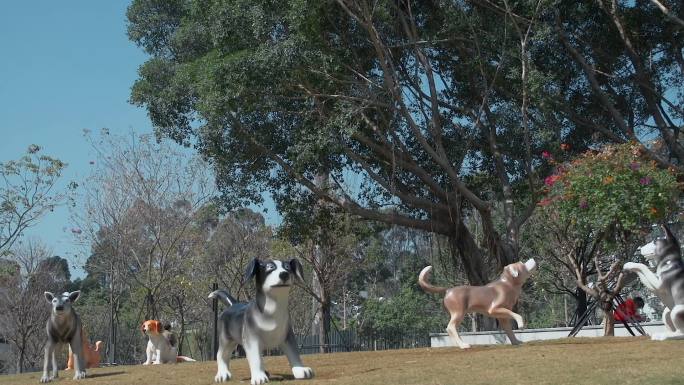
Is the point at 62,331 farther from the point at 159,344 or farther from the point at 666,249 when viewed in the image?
the point at 666,249

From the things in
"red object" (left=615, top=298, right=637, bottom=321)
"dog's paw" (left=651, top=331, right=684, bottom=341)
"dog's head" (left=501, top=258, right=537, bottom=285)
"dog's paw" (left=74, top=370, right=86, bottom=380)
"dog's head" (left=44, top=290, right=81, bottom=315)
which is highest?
"dog's head" (left=501, top=258, right=537, bottom=285)

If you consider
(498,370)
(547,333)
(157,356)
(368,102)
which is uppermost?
(368,102)

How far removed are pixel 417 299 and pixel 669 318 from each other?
123 ft

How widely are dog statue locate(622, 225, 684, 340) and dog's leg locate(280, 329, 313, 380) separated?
572 centimetres

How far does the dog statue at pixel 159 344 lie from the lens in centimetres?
1834

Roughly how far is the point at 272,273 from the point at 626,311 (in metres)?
11.5

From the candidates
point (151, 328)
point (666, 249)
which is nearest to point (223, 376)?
point (666, 249)

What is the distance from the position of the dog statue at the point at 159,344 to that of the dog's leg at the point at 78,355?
16.4 ft

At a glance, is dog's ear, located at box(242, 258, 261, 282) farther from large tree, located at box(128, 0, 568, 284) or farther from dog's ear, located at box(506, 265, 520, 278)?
large tree, located at box(128, 0, 568, 284)

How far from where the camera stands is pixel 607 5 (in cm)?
2142

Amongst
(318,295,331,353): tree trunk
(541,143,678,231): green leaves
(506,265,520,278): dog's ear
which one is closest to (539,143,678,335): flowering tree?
(541,143,678,231): green leaves

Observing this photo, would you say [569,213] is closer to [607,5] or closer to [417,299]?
[607,5]

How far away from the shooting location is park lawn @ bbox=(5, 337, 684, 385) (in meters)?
8.80

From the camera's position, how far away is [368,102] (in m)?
19.7
